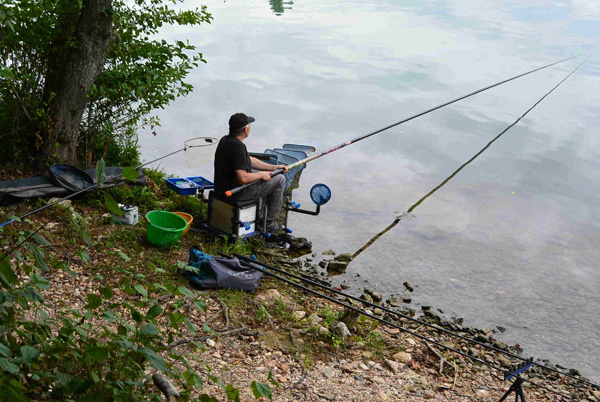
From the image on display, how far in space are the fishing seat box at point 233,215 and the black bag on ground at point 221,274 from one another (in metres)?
0.69

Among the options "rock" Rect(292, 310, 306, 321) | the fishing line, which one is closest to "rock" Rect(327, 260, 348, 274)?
the fishing line

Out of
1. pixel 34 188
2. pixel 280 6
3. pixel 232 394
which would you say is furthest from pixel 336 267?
pixel 280 6

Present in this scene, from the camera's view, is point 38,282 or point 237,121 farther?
point 237,121

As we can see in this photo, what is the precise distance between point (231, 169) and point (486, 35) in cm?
1567

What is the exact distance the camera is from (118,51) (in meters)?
5.96

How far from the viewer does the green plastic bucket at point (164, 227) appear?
521 cm

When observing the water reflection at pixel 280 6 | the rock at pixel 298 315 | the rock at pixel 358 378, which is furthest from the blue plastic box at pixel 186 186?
the water reflection at pixel 280 6

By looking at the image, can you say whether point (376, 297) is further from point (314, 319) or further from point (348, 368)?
point (348, 368)

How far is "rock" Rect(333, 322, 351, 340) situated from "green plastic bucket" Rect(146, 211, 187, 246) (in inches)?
61.8

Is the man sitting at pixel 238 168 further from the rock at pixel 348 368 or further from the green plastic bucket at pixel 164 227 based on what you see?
the rock at pixel 348 368

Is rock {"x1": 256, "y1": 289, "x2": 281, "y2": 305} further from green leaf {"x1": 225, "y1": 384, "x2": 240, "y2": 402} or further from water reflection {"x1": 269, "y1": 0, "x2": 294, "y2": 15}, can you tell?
water reflection {"x1": 269, "y1": 0, "x2": 294, "y2": 15}

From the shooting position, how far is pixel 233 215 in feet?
18.5

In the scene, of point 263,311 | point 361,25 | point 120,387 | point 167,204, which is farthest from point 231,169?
point 361,25

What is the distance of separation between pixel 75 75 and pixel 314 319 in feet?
10.1
